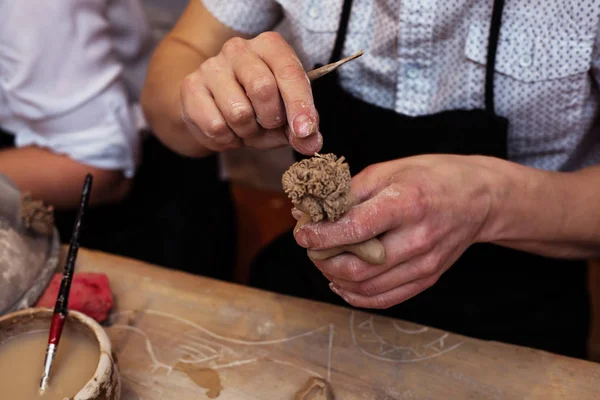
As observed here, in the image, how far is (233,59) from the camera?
3.11 ft

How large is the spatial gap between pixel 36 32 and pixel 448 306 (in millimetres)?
1223

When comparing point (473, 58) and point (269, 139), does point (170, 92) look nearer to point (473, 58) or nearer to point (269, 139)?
point (269, 139)

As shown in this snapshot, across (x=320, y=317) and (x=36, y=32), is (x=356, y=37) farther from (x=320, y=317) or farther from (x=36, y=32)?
(x=36, y=32)

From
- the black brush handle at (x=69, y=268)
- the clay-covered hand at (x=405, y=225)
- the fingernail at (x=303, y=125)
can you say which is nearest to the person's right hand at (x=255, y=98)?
the fingernail at (x=303, y=125)

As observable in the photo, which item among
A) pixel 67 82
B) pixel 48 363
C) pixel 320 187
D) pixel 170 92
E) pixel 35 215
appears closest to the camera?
pixel 320 187

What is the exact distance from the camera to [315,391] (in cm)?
92

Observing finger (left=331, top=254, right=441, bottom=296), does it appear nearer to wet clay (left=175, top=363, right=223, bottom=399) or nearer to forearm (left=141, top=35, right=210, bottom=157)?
wet clay (left=175, top=363, right=223, bottom=399)

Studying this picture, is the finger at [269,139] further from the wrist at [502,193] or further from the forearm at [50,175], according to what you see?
the forearm at [50,175]

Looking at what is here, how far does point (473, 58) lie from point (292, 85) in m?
0.46

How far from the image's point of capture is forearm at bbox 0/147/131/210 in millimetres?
1441

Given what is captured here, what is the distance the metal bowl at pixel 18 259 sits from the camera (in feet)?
3.29

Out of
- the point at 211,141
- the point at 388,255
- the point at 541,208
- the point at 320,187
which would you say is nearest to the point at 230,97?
the point at 211,141

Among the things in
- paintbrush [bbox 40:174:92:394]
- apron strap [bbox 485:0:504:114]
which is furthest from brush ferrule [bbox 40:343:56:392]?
apron strap [bbox 485:0:504:114]

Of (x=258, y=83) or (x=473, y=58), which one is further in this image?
(x=473, y=58)
